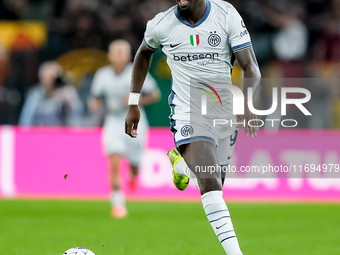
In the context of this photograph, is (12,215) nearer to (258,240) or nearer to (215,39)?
(258,240)

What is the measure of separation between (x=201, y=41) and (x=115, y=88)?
5.40 meters

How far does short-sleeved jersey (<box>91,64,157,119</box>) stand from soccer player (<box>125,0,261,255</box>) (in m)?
4.90

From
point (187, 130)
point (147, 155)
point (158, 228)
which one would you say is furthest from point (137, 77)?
point (147, 155)

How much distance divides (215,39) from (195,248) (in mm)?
2742

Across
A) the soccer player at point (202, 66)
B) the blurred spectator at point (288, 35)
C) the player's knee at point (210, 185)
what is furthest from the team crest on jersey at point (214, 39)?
the blurred spectator at point (288, 35)

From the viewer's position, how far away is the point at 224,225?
5457 millimetres

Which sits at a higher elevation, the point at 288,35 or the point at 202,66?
the point at 288,35

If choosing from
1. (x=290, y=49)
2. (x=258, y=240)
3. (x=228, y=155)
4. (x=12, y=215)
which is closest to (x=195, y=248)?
(x=258, y=240)

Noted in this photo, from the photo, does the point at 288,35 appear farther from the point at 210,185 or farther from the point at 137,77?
the point at 210,185

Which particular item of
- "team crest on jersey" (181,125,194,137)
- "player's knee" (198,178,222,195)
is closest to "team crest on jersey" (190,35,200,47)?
"team crest on jersey" (181,125,194,137)

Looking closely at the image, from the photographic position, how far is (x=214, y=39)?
5855 millimetres

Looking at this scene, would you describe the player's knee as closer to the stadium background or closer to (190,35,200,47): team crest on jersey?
(190,35,200,47): team crest on jersey

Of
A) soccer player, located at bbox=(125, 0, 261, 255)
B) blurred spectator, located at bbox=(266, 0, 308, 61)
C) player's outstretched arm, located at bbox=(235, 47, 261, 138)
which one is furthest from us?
blurred spectator, located at bbox=(266, 0, 308, 61)

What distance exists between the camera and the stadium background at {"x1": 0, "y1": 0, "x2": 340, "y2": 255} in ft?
28.5
